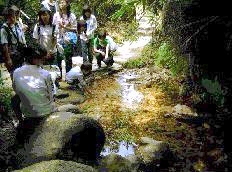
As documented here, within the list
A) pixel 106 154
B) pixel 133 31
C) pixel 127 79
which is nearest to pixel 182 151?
pixel 106 154

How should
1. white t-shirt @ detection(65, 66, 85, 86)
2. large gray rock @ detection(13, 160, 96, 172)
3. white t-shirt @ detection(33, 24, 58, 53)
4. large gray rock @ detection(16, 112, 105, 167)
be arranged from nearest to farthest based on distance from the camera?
large gray rock @ detection(13, 160, 96, 172) < large gray rock @ detection(16, 112, 105, 167) < white t-shirt @ detection(33, 24, 58, 53) < white t-shirt @ detection(65, 66, 85, 86)

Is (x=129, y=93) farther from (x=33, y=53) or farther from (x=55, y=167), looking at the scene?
(x=55, y=167)

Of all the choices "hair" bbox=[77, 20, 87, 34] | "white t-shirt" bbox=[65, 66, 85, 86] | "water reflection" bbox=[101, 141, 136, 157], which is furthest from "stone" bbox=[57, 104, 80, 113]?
"hair" bbox=[77, 20, 87, 34]

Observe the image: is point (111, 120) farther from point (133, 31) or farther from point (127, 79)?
point (133, 31)

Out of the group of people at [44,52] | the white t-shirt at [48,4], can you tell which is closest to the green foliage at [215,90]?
the group of people at [44,52]

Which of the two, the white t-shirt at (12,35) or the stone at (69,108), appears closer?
the white t-shirt at (12,35)

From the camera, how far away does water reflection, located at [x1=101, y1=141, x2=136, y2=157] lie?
22.9 feet

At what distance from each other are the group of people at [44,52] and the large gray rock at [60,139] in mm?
241

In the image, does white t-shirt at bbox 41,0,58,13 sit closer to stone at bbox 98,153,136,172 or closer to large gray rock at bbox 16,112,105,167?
large gray rock at bbox 16,112,105,167

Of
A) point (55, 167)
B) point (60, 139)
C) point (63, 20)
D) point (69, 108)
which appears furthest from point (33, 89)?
point (63, 20)

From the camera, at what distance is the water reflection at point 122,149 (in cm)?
697

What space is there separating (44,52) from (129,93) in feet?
13.5

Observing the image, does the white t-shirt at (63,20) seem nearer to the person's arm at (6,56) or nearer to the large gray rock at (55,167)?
the person's arm at (6,56)

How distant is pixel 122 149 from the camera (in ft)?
23.4
